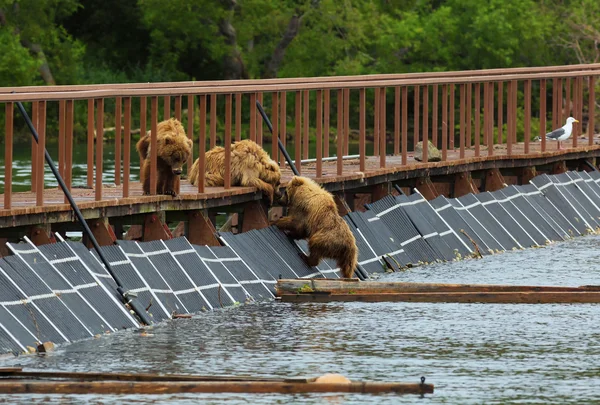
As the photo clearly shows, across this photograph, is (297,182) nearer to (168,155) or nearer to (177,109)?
(177,109)

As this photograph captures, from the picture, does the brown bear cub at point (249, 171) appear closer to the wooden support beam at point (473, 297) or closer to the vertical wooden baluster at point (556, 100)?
the wooden support beam at point (473, 297)

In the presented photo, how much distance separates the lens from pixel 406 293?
22.3 meters

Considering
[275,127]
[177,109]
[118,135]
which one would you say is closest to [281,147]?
[275,127]

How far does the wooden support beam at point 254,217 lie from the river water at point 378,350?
8.72 feet

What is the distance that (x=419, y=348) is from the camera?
19109mm

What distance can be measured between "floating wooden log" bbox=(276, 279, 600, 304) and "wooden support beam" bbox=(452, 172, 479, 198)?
9.17 meters

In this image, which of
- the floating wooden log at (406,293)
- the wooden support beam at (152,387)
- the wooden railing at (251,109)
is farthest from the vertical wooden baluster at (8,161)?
the wooden support beam at (152,387)

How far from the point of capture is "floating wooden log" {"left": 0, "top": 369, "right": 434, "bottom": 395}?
51.1 feet

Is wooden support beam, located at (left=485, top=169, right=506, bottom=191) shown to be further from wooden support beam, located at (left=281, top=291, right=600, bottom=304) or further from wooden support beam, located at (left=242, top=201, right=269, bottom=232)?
wooden support beam, located at (left=281, top=291, right=600, bottom=304)

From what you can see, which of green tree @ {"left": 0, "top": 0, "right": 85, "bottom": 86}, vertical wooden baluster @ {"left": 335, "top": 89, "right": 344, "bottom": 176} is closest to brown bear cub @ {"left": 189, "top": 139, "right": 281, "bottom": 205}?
vertical wooden baluster @ {"left": 335, "top": 89, "right": 344, "bottom": 176}

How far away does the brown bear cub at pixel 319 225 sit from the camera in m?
23.2

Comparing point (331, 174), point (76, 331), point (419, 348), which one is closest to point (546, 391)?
point (419, 348)

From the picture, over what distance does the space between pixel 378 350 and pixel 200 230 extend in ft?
16.5

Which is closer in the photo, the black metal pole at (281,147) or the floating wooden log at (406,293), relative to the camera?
the floating wooden log at (406,293)
